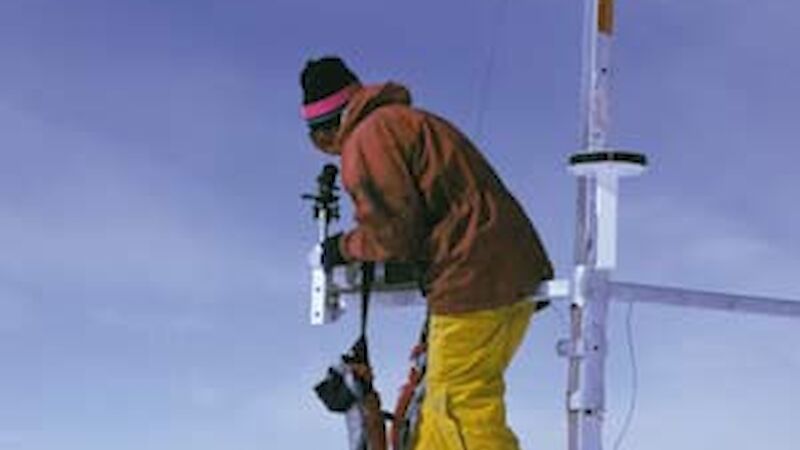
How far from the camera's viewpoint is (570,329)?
257 inches

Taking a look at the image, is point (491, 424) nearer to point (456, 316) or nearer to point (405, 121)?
point (456, 316)

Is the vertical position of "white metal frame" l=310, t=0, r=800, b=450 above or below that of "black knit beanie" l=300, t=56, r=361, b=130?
below

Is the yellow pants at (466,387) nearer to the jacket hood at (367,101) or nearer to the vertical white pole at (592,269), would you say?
the vertical white pole at (592,269)

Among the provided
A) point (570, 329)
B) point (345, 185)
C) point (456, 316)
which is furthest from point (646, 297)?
point (345, 185)

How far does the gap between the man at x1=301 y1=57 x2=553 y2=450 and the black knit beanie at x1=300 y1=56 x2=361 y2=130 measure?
0.18 m

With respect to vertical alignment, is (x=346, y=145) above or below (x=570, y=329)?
above

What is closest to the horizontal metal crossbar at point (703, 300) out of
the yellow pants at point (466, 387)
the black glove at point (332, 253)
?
the yellow pants at point (466, 387)

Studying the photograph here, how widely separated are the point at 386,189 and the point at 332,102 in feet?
1.62

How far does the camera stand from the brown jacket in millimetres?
6316

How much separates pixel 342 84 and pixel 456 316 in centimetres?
94

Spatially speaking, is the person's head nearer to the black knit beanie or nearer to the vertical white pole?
the black knit beanie

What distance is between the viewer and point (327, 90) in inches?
261

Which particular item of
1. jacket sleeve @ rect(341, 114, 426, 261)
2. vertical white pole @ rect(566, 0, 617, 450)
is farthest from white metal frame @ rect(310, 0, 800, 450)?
jacket sleeve @ rect(341, 114, 426, 261)

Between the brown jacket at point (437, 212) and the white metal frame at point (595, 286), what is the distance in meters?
0.20
